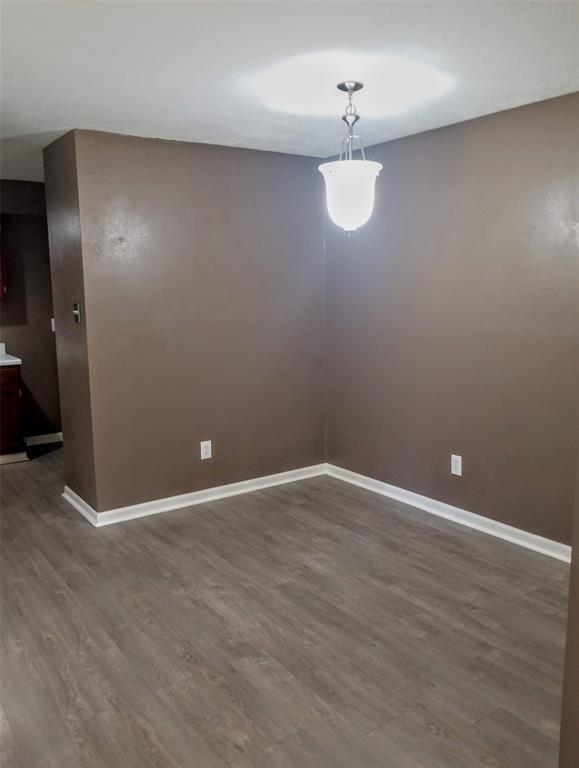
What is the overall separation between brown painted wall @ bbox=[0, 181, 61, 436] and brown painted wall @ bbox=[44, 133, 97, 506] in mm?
1531

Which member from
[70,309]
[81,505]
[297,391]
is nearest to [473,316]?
[297,391]

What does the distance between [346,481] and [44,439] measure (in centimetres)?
291

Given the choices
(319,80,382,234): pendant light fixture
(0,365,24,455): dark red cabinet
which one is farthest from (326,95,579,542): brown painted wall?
(0,365,24,455): dark red cabinet

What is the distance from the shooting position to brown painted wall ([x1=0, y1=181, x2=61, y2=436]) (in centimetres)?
539

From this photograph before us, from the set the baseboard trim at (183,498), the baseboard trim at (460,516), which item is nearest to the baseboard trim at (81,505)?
the baseboard trim at (183,498)

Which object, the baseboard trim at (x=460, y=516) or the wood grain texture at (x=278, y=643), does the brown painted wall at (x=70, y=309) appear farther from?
the baseboard trim at (x=460, y=516)

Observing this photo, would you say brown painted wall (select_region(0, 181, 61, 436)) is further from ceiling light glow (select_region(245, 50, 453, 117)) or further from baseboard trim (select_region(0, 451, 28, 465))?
ceiling light glow (select_region(245, 50, 453, 117))

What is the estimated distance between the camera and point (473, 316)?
355cm

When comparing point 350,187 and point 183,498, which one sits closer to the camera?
point 350,187

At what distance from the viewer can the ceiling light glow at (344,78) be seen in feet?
8.04

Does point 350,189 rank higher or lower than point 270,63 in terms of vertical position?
lower

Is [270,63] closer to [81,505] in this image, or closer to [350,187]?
[350,187]

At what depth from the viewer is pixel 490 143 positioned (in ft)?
11.0

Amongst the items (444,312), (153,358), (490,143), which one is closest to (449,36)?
(490,143)
